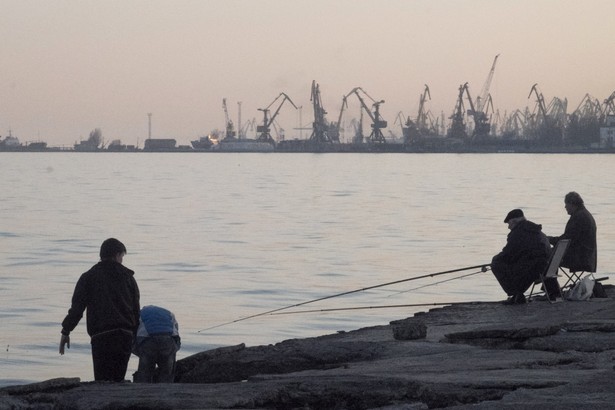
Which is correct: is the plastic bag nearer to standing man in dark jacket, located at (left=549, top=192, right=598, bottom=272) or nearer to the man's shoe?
standing man in dark jacket, located at (left=549, top=192, right=598, bottom=272)

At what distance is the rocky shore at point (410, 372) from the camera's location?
6004 mm

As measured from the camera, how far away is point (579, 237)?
1088cm

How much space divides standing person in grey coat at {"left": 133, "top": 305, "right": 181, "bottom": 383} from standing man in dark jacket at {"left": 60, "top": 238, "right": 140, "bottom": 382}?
0.50 ft

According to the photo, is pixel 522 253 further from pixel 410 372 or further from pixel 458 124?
pixel 458 124

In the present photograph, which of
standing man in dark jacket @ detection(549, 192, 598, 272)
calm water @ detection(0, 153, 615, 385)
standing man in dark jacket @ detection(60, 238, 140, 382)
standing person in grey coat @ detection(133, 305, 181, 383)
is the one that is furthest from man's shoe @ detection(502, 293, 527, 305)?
standing man in dark jacket @ detection(60, 238, 140, 382)

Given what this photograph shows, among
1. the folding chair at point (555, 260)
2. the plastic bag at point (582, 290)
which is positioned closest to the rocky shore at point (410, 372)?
the folding chair at point (555, 260)

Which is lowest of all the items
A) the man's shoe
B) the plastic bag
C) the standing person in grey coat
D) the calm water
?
the calm water

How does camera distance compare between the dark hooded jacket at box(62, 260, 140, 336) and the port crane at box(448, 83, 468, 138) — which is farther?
the port crane at box(448, 83, 468, 138)

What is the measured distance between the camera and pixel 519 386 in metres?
6.21

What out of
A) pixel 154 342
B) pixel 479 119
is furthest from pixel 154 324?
pixel 479 119

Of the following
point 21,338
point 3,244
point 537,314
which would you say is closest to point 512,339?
point 537,314

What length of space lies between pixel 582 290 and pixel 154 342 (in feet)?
16.4

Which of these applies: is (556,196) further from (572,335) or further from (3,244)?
(572,335)

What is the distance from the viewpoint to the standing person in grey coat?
705cm
